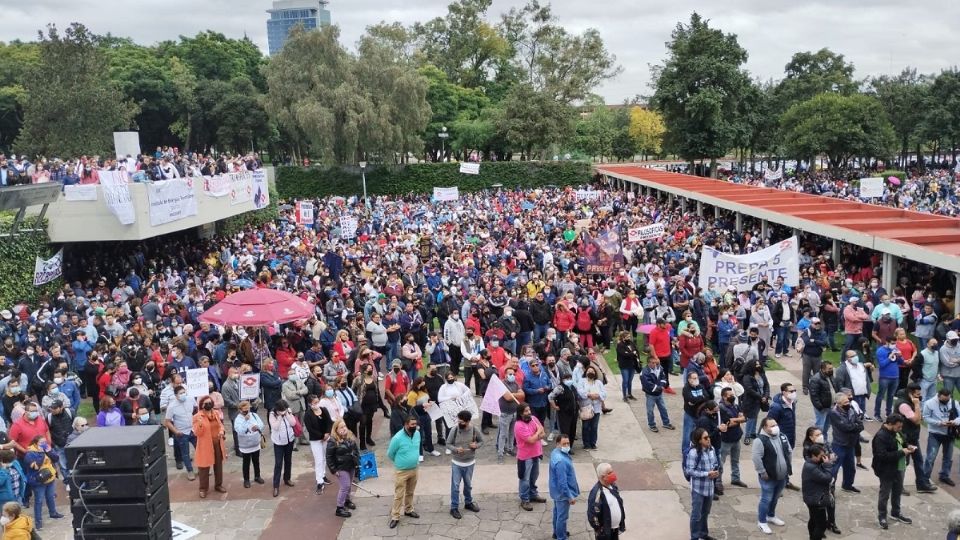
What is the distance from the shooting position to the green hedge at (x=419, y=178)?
5159 centimetres

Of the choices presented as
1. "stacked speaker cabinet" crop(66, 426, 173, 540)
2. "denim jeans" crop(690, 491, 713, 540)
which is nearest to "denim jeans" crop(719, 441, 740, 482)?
"denim jeans" crop(690, 491, 713, 540)

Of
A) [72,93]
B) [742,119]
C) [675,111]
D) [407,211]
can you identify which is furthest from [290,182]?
[742,119]

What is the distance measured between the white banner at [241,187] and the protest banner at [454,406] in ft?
61.3

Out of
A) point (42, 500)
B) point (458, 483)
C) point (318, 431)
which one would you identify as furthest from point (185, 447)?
point (458, 483)

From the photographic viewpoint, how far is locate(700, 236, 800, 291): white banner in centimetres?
1653

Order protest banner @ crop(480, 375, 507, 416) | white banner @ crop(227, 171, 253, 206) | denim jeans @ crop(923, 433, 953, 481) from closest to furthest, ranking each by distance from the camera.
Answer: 1. denim jeans @ crop(923, 433, 953, 481)
2. protest banner @ crop(480, 375, 507, 416)
3. white banner @ crop(227, 171, 253, 206)

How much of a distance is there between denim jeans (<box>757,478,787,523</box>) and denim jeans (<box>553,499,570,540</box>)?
86.4 inches

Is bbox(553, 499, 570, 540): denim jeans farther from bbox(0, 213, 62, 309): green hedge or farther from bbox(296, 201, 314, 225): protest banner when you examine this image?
bbox(296, 201, 314, 225): protest banner

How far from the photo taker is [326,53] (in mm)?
46875

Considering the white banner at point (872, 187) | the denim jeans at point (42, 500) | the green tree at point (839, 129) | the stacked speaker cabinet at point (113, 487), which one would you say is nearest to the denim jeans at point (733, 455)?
the stacked speaker cabinet at point (113, 487)

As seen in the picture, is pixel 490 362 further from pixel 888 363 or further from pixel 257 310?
pixel 888 363

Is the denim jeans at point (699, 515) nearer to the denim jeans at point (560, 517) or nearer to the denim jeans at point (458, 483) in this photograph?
the denim jeans at point (560, 517)

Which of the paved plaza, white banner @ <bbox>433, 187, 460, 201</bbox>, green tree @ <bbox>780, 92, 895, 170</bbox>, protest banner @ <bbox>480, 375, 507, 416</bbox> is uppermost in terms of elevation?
green tree @ <bbox>780, 92, 895, 170</bbox>

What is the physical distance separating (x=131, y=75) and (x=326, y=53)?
20.6 meters
